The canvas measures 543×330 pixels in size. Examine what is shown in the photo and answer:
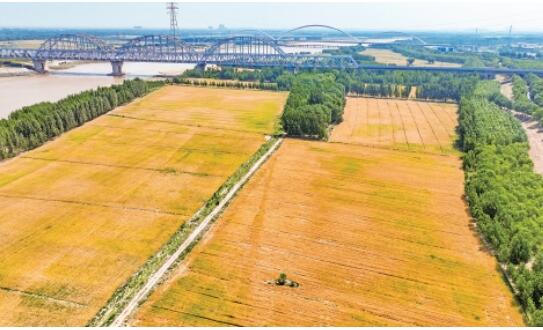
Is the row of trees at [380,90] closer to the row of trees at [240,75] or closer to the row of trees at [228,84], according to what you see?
the row of trees at [228,84]

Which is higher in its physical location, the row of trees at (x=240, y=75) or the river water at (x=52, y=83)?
the row of trees at (x=240, y=75)

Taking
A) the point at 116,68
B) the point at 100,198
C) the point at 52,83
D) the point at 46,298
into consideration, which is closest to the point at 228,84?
the point at 116,68

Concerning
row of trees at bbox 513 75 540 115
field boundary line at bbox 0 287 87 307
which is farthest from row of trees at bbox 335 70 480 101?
field boundary line at bbox 0 287 87 307

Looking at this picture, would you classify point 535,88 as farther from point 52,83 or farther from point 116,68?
point 52,83

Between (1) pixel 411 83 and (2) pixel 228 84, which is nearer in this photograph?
(2) pixel 228 84

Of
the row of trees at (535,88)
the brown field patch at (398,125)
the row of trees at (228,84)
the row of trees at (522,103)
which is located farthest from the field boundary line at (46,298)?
the row of trees at (535,88)
